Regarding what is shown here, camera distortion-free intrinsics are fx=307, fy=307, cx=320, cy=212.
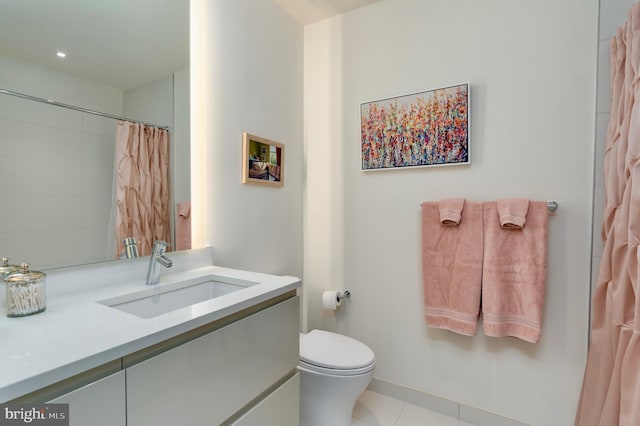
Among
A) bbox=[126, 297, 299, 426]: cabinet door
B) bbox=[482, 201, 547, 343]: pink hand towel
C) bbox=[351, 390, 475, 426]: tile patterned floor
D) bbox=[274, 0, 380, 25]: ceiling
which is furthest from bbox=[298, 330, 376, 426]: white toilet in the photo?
bbox=[274, 0, 380, 25]: ceiling

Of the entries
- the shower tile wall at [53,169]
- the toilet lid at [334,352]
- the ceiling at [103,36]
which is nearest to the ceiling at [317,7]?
the ceiling at [103,36]

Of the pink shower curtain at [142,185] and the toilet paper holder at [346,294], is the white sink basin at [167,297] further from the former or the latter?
the toilet paper holder at [346,294]

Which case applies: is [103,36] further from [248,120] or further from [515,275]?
[515,275]

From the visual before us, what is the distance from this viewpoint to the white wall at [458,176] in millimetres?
1493

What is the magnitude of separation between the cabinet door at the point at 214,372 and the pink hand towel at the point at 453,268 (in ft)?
A: 3.16

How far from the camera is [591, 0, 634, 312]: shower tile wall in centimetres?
138

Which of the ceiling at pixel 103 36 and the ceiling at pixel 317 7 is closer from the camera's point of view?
the ceiling at pixel 103 36

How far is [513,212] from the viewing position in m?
1.53

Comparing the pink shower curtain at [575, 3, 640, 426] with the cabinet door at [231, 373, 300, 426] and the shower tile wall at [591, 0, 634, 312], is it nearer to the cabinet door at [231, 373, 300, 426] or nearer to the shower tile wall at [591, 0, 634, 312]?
the shower tile wall at [591, 0, 634, 312]

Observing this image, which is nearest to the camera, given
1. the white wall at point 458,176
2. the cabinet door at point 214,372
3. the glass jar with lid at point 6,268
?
the cabinet door at point 214,372

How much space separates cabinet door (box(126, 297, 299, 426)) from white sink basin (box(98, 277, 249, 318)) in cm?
25

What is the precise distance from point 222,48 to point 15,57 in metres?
0.83

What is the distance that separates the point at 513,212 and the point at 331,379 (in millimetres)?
1204

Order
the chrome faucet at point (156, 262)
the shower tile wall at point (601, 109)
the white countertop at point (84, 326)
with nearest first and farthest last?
the white countertop at point (84, 326), the chrome faucet at point (156, 262), the shower tile wall at point (601, 109)
